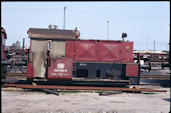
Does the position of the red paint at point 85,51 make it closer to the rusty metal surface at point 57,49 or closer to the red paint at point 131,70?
the rusty metal surface at point 57,49

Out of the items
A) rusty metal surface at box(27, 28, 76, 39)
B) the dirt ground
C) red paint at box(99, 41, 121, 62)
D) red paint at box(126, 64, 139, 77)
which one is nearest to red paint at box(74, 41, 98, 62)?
red paint at box(99, 41, 121, 62)

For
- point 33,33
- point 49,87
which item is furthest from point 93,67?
point 33,33

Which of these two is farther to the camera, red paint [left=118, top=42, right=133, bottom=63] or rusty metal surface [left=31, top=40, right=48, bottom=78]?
red paint [left=118, top=42, right=133, bottom=63]

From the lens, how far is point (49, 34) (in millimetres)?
12766

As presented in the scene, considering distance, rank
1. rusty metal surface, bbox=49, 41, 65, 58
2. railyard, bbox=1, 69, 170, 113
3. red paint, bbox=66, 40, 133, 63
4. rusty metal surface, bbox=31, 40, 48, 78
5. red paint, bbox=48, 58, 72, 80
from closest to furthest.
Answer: railyard, bbox=1, 69, 170, 113 < red paint, bbox=48, 58, 72, 80 < rusty metal surface, bbox=31, 40, 48, 78 < rusty metal surface, bbox=49, 41, 65, 58 < red paint, bbox=66, 40, 133, 63

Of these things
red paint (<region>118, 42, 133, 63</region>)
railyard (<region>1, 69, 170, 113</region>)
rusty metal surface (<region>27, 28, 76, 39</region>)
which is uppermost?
rusty metal surface (<region>27, 28, 76, 39</region>)

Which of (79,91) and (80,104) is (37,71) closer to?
(79,91)

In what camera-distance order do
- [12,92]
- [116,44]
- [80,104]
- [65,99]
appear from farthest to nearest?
1. [116,44]
2. [12,92]
3. [65,99]
4. [80,104]

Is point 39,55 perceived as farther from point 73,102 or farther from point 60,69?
point 73,102

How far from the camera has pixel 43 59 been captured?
12547mm

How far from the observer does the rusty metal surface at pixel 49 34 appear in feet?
41.3

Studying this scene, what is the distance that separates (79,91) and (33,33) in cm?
426

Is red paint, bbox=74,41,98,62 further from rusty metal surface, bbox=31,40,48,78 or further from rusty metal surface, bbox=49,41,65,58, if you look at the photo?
rusty metal surface, bbox=31,40,48,78

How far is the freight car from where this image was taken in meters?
12.4
